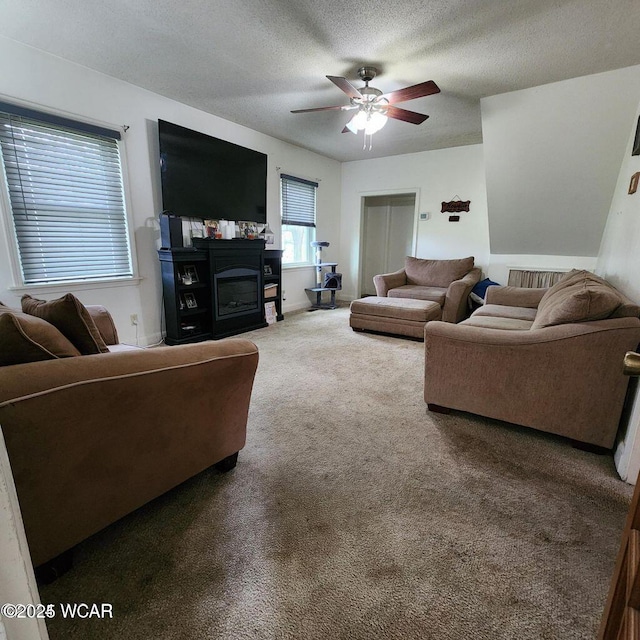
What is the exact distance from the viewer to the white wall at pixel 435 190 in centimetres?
492

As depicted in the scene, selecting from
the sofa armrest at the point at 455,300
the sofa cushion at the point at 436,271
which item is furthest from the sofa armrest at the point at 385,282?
the sofa armrest at the point at 455,300

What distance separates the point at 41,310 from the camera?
1.26m

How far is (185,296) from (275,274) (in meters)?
1.44

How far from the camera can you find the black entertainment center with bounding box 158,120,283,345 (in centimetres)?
335

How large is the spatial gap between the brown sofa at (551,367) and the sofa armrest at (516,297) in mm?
1419

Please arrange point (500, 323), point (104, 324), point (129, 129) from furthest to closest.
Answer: point (129, 129)
point (500, 323)
point (104, 324)

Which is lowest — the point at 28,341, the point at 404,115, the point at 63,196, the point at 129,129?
the point at 28,341

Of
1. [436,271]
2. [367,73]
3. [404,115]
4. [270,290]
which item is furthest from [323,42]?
[436,271]

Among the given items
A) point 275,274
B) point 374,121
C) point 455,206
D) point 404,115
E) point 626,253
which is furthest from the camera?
point 455,206

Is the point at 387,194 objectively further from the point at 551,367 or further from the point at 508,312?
the point at 551,367

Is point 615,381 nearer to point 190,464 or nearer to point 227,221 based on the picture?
point 190,464

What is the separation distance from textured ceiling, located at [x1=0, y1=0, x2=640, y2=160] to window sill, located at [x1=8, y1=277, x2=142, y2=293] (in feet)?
5.75

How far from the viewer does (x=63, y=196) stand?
2754 mm

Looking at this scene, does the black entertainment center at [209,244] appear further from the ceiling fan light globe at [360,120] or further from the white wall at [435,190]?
the white wall at [435,190]
